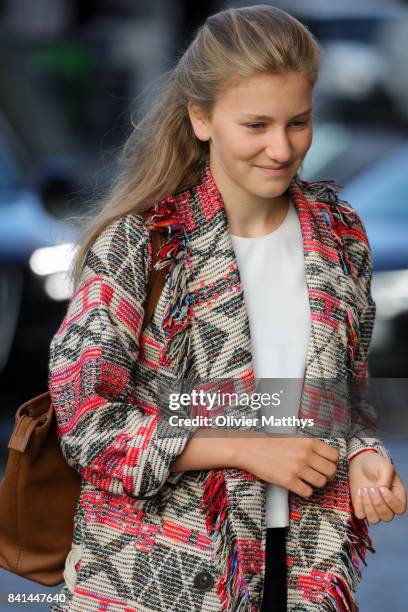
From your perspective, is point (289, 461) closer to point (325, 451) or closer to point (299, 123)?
point (325, 451)

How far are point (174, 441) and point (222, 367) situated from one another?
195 mm

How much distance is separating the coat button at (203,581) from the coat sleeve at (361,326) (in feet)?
1.39

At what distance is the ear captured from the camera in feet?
9.09

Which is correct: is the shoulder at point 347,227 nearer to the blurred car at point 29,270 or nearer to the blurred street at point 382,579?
the blurred street at point 382,579

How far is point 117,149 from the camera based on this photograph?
3.39 metres

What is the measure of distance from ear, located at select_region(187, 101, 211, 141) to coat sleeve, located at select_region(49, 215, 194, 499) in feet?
0.76

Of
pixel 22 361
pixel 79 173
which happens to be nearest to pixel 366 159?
pixel 79 173

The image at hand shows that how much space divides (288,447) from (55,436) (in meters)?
0.48

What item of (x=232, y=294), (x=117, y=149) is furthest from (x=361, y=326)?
(x=117, y=149)

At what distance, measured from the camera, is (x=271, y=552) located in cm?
268

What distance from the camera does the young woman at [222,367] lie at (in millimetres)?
2553

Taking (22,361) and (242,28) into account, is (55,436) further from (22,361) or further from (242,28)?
(22,361)

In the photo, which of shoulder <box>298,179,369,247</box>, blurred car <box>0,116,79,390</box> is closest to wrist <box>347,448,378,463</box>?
shoulder <box>298,179,369,247</box>

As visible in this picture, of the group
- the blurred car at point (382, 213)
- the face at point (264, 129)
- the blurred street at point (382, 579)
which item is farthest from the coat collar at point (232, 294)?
the blurred car at point (382, 213)
